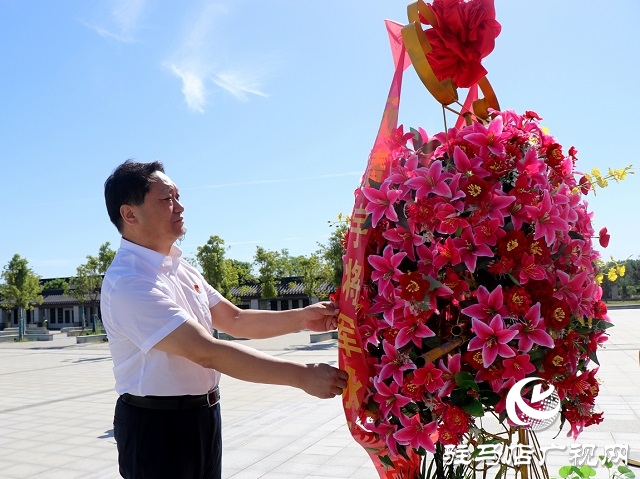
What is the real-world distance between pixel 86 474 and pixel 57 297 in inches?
1745

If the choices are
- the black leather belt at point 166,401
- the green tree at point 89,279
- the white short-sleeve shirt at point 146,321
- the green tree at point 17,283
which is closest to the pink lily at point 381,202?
the white short-sleeve shirt at point 146,321

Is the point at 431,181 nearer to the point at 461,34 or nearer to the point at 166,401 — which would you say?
the point at 461,34

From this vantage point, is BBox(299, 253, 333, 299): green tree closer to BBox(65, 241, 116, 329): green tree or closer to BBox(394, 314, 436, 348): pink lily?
BBox(65, 241, 116, 329): green tree

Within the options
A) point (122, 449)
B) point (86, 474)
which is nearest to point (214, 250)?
point (86, 474)

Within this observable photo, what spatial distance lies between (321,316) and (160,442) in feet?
2.62

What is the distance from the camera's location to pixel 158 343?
210cm

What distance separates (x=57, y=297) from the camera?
45.5 metres

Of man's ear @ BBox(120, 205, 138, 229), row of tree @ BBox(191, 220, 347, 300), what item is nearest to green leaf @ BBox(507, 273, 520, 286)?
man's ear @ BBox(120, 205, 138, 229)

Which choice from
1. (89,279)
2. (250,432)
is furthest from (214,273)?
(250,432)

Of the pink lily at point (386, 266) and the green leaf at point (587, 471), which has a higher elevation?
the pink lily at point (386, 266)

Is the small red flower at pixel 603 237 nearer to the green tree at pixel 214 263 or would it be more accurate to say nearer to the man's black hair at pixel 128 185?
the man's black hair at pixel 128 185

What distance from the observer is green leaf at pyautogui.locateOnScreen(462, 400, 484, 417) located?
1463mm

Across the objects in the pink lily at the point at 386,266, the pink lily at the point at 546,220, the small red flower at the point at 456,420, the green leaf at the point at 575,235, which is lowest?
the small red flower at the point at 456,420

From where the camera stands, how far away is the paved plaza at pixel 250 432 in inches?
192
